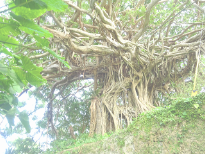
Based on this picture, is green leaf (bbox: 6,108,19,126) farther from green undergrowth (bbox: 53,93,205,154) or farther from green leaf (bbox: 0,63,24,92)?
green undergrowth (bbox: 53,93,205,154)

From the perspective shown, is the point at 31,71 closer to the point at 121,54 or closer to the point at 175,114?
the point at 175,114

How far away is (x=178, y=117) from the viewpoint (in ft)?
7.82

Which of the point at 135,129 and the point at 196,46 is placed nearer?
the point at 135,129

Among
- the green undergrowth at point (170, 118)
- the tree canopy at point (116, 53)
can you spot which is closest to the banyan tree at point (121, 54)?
the tree canopy at point (116, 53)

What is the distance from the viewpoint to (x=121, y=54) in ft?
14.5

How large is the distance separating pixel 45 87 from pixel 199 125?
5906 millimetres

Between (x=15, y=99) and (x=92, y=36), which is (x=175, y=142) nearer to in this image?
(x=15, y=99)

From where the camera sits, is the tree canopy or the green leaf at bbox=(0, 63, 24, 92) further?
the tree canopy

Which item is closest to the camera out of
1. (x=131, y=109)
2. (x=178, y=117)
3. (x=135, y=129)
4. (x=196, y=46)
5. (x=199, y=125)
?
(x=199, y=125)

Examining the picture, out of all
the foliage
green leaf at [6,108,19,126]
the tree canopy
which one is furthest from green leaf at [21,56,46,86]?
the tree canopy

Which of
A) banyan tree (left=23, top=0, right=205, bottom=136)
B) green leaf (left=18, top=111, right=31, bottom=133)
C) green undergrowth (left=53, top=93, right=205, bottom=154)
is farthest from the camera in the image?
banyan tree (left=23, top=0, right=205, bottom=136)

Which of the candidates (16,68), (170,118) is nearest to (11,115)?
(16,68)

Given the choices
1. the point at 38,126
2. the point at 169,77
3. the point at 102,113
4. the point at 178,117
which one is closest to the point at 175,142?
the point at 178,117

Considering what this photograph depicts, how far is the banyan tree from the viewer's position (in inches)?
160
